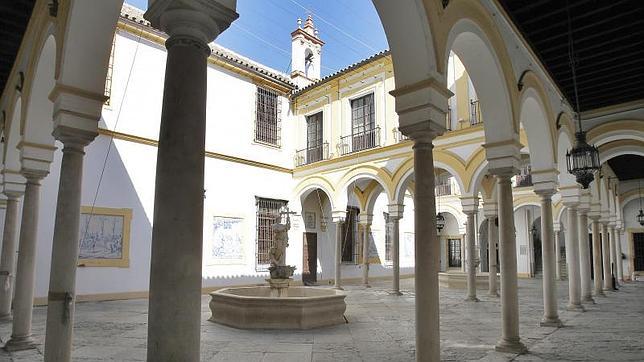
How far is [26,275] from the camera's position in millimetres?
5852

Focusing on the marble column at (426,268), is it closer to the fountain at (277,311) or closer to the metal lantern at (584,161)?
the metal lantern at (584,161)

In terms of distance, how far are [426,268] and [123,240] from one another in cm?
1000

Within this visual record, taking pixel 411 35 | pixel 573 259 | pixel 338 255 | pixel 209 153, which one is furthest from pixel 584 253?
pixel 209 153

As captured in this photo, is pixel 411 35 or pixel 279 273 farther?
pixel 279 273

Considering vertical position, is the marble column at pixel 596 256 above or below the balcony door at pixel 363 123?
below

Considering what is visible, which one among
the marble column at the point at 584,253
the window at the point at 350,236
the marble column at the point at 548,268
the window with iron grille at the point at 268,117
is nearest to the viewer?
the marble column at the point at 548,268

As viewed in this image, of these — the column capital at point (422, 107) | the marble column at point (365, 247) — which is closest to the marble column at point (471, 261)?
the marble column at point (365, 247)

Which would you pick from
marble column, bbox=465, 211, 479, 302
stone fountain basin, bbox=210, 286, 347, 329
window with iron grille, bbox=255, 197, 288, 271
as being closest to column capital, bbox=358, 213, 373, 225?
window with iron grille, bbox=255, 197, 288, 271

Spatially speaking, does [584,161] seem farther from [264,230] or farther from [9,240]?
[264,230]

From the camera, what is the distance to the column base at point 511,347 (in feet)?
A: 17.9

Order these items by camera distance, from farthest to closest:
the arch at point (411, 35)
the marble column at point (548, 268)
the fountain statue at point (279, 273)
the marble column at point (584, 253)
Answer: the marble column at point (584, 253) → the fountain statue at point (279, 273) → the marble column at point (548, 268) → the arch at point (411, 35)

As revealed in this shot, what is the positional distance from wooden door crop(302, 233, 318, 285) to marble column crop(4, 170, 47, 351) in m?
11.5

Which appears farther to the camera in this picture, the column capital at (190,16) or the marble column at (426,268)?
the marble column at (426,268)

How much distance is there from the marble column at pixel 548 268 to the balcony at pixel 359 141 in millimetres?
7174
